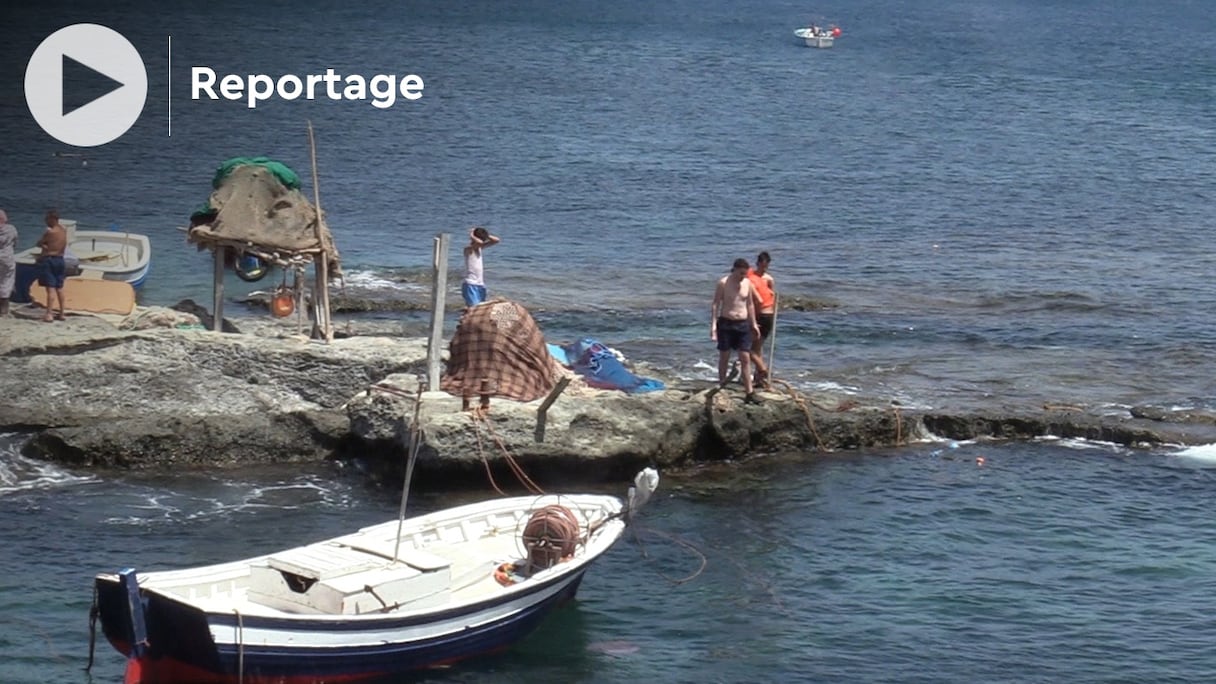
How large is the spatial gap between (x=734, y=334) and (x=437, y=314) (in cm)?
403

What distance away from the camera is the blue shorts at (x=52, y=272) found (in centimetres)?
2470

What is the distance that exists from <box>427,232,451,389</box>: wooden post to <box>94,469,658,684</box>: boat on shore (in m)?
4.06

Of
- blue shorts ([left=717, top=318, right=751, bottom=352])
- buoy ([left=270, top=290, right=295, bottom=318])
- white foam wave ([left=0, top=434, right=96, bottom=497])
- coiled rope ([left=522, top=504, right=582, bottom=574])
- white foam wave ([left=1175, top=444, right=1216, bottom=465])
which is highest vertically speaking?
blue shorts ([left=717, top=318, right=751, bottom=352])

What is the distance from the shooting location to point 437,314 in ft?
70.4

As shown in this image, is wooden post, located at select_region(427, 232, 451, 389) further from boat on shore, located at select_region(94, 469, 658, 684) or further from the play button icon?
the play button icon

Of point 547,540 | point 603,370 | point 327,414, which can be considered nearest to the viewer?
point 547,540

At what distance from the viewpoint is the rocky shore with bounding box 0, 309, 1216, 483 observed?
20969 mm

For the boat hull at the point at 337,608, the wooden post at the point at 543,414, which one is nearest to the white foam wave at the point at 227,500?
the wooden post at the point at 543,414

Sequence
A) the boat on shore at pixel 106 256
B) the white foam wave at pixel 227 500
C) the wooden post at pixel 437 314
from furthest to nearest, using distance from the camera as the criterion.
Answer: the boat on shore at pixel 106 256, the wooden post at pixel 437 314, the white foam wave at pixel 227 500

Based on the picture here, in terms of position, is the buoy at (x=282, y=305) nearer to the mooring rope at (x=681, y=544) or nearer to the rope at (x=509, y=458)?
the rope at (x=509, y=458)

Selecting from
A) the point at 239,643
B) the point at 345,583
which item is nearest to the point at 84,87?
the point at 345,583

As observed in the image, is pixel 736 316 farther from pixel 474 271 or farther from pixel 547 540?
pixel 547 540

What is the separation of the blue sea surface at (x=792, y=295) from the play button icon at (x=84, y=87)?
1.40m

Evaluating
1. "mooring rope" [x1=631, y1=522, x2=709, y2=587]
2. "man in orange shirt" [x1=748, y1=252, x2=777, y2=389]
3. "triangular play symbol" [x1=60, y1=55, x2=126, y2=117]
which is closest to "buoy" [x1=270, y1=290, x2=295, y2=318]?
"man in orange shirt" [x1=748, y1=252, x2=777, y2=389]
